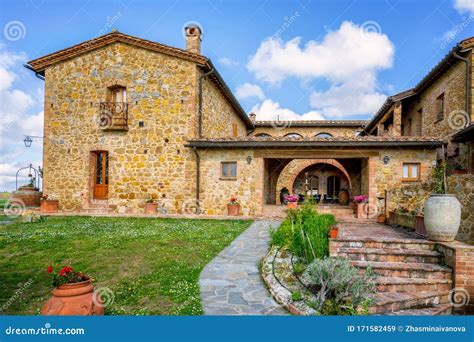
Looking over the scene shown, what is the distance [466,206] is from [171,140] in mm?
9712

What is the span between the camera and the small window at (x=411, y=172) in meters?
10.9

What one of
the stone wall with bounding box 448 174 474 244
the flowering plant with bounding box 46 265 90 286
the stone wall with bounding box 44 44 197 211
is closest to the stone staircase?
the stone wall with bounding box 448 174 474 244

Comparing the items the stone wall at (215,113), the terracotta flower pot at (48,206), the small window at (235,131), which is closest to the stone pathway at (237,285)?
the stone wall at (215,113)

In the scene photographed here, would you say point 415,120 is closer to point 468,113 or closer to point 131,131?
point 468,113

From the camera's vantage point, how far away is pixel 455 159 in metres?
11.4

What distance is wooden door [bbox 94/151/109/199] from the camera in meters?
13.2

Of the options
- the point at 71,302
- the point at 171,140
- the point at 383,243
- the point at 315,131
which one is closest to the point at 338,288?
the point at 383,243

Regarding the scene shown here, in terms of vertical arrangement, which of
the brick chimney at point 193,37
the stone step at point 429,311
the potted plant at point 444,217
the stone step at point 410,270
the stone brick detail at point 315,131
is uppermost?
the brick chimney at point 193,37

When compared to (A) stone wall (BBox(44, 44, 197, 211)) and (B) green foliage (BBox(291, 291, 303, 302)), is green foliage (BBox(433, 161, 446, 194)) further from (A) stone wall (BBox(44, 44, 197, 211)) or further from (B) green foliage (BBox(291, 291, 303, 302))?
(A) stone wall (BBox(44, 44, 197, 211))

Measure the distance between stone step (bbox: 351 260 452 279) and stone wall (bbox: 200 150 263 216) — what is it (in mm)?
7225

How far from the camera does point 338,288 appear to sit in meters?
3.65

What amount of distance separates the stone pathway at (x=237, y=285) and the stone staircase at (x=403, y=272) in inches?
51.8

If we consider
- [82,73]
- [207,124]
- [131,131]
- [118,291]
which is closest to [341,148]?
[207,124]

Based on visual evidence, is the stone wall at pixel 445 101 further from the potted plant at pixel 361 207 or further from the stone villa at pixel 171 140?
the potted plant at pixel 361 207
